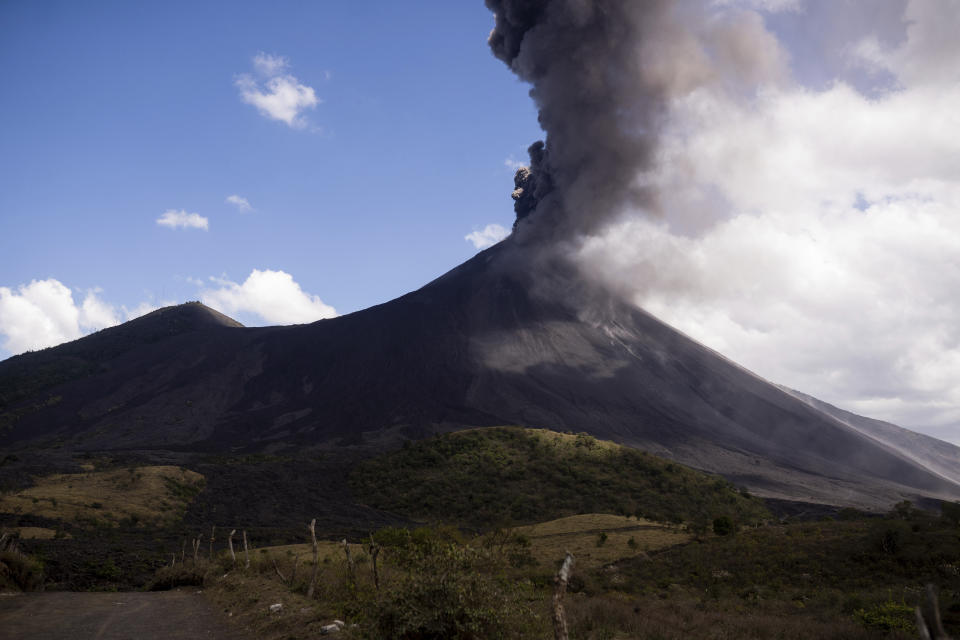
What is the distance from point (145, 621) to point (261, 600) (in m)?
2.22

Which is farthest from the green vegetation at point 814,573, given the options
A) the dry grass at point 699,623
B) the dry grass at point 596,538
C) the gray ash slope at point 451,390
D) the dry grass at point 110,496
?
the gray ash slope at point 451,390

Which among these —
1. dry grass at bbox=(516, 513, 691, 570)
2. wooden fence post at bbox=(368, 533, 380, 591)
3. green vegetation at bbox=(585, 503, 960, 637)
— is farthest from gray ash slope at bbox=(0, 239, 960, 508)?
wooden fence post at bbox=(368, 533, 380, 591)

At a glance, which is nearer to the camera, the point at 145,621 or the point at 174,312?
the point at 145,621

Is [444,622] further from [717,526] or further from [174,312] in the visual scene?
[174,312]

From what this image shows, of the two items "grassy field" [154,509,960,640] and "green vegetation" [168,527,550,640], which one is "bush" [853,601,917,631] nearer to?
"grassy field" [154,509,960,640]

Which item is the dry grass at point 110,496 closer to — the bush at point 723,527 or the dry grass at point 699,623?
the bush at point 723,527

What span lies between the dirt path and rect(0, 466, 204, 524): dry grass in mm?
22569

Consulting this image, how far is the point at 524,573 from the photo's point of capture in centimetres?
1947

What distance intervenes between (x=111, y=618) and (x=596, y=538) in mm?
20781

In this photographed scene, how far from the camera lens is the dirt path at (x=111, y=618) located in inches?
407

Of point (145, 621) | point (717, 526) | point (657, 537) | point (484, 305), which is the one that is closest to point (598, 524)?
point (657, 537)

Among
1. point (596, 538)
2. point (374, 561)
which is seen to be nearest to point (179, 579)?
point (374, 561)

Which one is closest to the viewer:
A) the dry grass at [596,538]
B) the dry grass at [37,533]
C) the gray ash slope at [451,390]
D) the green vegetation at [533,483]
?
the dry grass at [596,538]

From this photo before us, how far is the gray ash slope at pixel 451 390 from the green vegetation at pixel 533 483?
60.3 ft
